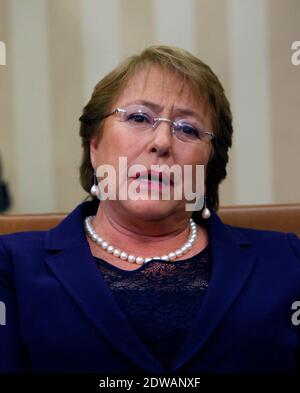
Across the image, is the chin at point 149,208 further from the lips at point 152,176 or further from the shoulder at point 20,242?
the shoulder at point 20,242

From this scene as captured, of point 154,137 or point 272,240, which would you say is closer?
point 154,137

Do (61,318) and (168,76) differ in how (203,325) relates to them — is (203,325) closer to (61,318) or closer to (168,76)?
(61,318)

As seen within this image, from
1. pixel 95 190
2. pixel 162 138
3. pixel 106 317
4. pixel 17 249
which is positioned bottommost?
pixel 106 317

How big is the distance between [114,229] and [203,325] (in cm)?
36

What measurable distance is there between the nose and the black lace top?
27 cm

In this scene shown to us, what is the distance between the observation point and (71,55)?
75.3 inches

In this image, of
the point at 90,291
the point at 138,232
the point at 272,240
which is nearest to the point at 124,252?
the point at 138,232

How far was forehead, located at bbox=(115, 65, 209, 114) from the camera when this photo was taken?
135 centimetres

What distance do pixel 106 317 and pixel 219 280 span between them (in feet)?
0.95

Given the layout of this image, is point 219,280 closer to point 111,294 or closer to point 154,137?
point 111,294

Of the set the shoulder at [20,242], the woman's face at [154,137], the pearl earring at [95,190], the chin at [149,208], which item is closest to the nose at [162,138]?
the woman's face at [154,137]

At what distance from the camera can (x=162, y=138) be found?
4.25 ft

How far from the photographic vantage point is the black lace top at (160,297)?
1.20m

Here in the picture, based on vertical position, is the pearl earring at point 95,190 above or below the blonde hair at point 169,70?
below
